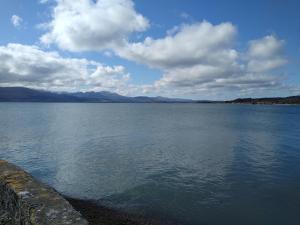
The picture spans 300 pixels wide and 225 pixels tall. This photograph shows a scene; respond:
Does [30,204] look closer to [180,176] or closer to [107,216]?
[107,216]

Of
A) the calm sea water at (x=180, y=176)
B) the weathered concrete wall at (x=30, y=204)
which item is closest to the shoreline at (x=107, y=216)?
the calm sea water at (x=180, y=176)

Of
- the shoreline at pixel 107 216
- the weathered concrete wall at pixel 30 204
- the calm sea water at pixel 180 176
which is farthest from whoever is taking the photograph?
the calm sea water at pixel 180 176

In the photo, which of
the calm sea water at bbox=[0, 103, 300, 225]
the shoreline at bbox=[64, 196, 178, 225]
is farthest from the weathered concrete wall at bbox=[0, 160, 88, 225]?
the calm sea water at bbox=[0, 103, 300, 225]

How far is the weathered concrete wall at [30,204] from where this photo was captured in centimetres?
588

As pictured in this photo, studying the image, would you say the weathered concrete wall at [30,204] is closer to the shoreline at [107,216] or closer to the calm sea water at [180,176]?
the shoreline at [107,216]

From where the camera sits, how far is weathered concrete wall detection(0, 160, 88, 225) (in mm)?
5875

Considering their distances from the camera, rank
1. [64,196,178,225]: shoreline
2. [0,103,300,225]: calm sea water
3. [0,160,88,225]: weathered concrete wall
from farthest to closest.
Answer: [0,103,300,225]: calm sea water, [64,196,178,225]: shoreline, [0,160,88,225]: weathered concrete wall

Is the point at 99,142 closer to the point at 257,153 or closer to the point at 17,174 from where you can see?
the point at 257,153

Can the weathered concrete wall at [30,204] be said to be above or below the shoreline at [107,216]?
above

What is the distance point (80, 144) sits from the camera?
46.4m

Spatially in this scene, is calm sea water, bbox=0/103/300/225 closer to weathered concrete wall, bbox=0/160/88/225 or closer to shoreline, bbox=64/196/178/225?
shoreline, bbox=64/196/178/225

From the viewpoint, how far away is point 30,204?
21.2 ft

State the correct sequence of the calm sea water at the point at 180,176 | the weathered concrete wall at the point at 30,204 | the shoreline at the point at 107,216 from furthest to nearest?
the calm sea water at the point at 180,176 → the shoreline at the point at 107,216 → the weathered concrete wall at the point at 30,204

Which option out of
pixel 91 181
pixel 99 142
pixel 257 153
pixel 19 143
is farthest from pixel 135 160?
pixel 19 143
